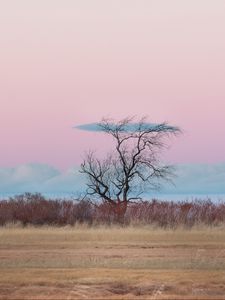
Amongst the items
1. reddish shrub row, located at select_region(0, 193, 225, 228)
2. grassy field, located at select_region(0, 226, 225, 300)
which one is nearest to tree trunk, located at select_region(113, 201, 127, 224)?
reddish shrub row, located at select_region(0, 193, 225, 228)

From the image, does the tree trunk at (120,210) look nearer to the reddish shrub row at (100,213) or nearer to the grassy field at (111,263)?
the reddish shrub row at (100,213)

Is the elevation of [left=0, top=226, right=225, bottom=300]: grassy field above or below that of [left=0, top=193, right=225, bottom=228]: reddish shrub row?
below

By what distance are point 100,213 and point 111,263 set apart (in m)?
17.6

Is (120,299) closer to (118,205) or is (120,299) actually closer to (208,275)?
(208,275)

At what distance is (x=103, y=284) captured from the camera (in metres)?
17.9

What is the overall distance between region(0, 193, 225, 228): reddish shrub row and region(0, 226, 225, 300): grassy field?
242 centimetres

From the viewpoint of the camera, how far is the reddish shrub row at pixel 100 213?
125 ft

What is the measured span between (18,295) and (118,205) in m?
27.4

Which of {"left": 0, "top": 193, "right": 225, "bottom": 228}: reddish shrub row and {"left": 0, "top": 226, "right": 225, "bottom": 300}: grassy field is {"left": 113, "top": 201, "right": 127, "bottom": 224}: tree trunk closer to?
{"left": 0, "top": 193, "right": 225, "bottom": 228}: reddish shrub row

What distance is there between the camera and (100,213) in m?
40.4

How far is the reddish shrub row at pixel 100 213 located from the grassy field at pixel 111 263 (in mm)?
2425

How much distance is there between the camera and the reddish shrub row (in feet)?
125

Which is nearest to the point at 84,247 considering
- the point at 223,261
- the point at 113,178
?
the point at 223,261

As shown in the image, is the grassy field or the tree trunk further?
the tree trunk
